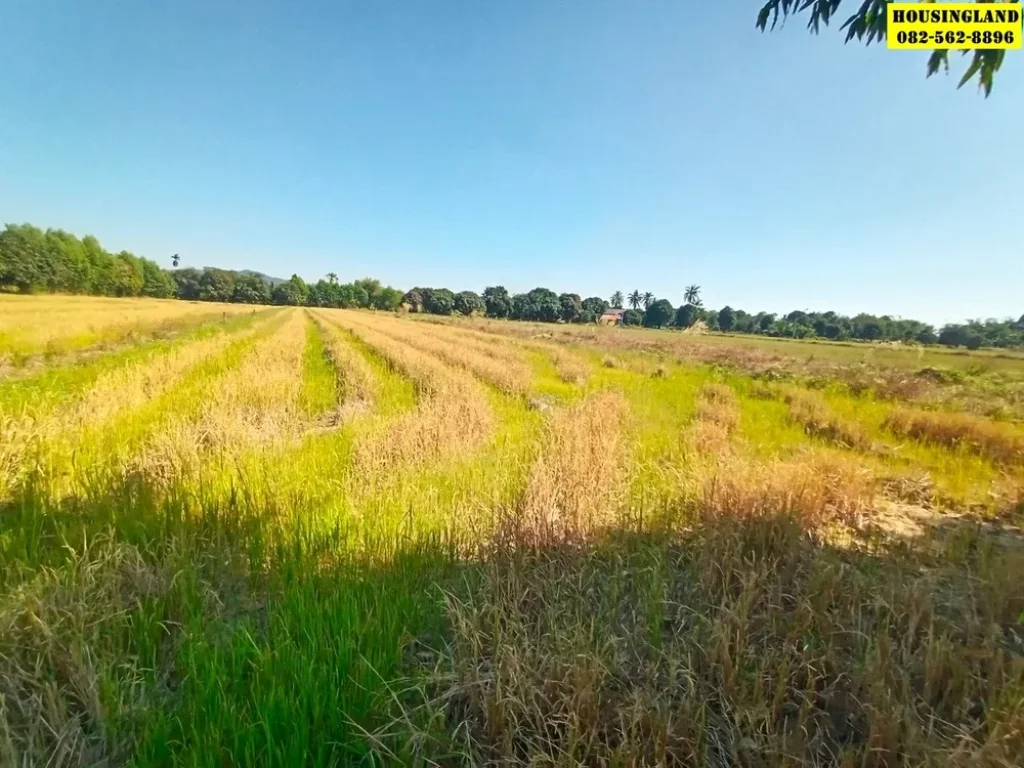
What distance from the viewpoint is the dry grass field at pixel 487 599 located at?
1.88 meters

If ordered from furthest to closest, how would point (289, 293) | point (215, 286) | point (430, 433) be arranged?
1. point (289, 293)
2. point (215, 286)
3. point (430, 433)

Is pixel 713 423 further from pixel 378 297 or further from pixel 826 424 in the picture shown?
pixel 378 297

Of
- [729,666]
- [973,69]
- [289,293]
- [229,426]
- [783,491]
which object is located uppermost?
[289,293]

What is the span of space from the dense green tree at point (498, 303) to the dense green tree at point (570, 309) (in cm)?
1391

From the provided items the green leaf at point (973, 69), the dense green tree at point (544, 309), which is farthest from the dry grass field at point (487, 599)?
the dense green tree at point (544, 309)

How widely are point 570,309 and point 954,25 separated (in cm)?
9689

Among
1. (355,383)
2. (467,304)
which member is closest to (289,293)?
(467,304)

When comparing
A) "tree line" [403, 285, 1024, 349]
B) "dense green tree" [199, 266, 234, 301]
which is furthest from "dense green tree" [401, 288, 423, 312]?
"dense green tree" [199, 266, 234, 301]

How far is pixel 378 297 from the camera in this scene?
419 ft

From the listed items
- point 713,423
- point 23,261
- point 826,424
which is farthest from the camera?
point 23,261

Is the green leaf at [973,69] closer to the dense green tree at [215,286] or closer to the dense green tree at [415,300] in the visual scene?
the dense green tree at [415,300]

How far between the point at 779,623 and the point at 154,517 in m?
4.91

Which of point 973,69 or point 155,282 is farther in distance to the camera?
point 155,282

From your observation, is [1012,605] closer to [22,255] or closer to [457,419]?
[457,419]
